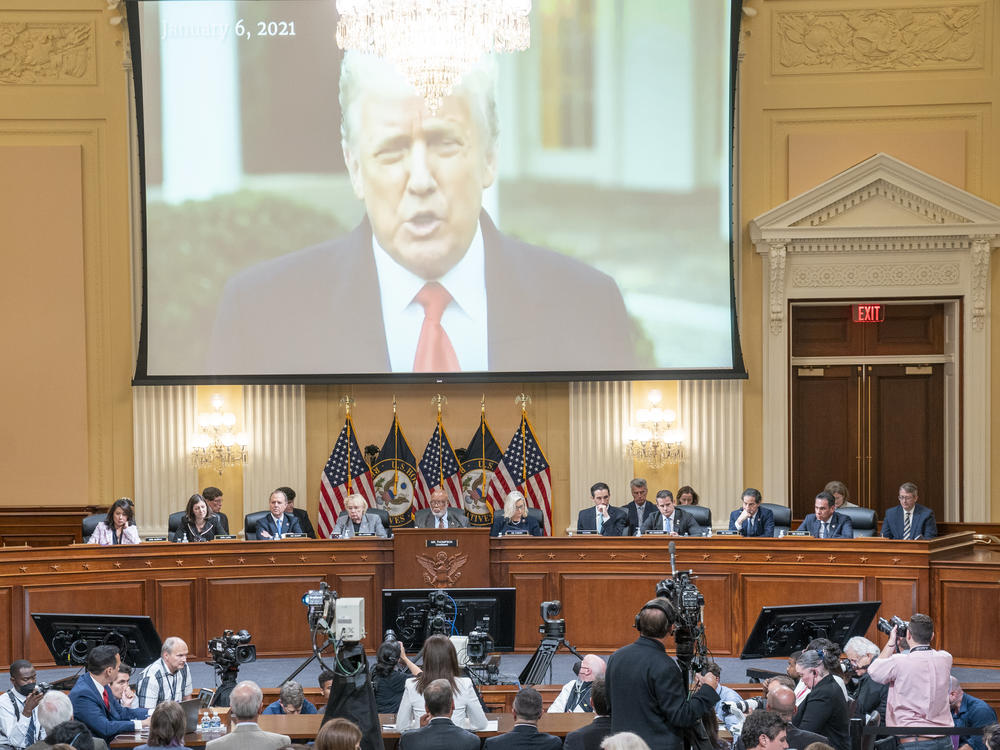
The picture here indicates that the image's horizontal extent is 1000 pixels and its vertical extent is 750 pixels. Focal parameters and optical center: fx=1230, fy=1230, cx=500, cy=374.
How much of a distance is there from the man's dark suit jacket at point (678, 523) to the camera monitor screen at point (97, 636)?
16.6ft

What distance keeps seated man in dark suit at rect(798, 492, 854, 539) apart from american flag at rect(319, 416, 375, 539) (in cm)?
523

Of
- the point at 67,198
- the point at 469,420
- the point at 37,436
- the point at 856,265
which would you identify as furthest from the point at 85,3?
the point at 856,265

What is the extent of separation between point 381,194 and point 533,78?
7.15 feet

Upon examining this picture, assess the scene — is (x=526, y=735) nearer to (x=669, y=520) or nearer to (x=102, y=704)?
(x=102, y=704)

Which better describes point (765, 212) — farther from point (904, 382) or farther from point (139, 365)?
point (139, 365)

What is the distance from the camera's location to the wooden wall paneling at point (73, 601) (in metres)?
10.6

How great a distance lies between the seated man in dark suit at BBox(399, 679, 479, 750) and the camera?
590cm

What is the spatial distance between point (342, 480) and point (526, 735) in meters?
8.35

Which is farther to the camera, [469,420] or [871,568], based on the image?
[469,420]

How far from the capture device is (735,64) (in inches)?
547

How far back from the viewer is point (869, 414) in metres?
14.7

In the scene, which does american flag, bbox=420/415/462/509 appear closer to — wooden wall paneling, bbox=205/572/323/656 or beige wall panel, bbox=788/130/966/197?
wooden wall paneling, bbox=205/572/323/656

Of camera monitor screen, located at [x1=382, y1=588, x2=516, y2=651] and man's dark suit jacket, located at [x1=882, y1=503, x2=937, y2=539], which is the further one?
man's dark suit jacket, located at [x1=882, y1=503, x2=937, y2=539]

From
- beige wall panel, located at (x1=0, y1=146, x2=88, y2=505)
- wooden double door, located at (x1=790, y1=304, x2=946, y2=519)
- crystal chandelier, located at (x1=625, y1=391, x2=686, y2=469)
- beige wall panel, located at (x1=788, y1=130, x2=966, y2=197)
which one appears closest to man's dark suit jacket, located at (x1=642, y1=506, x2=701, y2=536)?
crystal chandelier, located at (x1=625, y1=391, x2=686, y2=469)
